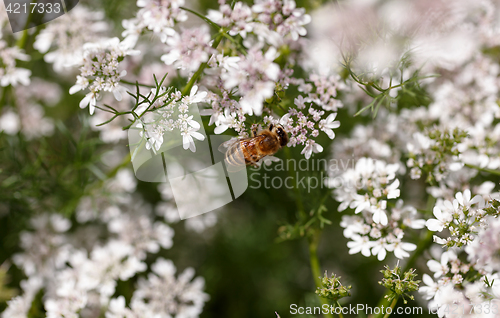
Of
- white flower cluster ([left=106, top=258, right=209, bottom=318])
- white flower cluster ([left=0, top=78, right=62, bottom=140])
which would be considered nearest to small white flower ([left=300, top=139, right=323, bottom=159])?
white flower cluster ([left=106, top=258, right=209, bottom=318])

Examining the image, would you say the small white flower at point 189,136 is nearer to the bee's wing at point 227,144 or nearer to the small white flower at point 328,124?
the bee's wing at point 227,144

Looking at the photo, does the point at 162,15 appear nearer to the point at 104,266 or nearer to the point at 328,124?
the point at 328,124

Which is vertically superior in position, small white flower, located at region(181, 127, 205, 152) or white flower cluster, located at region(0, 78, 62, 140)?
small white flower, located at region(181, 127, 205, 152)

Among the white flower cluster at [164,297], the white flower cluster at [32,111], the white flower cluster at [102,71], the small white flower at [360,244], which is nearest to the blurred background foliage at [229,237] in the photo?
the white flower cluster at [32,111]

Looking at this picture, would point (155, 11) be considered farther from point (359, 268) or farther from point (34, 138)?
point (359, 268)

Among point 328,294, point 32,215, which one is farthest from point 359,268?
point 32,215

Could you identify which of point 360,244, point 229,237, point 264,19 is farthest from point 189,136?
point 229,237

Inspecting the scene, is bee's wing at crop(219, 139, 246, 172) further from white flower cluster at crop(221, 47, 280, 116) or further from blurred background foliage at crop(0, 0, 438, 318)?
blurred background foliage at crop(0, 0, 438, 318)
